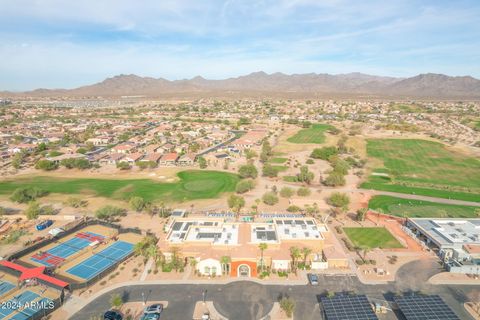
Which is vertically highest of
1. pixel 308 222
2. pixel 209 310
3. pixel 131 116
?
pixel 131 116

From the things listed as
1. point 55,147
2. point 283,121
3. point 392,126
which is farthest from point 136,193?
point 392,126

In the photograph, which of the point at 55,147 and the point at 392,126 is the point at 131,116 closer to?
the point at 55,147

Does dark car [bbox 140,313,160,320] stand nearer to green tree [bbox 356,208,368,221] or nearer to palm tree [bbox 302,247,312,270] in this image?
palm tree [bbox 302,247,312,270]

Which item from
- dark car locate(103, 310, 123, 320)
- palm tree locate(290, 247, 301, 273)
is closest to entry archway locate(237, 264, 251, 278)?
palm tree locate(290, 247, 301, 273)

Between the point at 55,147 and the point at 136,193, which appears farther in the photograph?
the point at 55,147

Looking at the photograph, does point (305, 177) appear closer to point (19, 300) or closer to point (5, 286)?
point (19, 300)

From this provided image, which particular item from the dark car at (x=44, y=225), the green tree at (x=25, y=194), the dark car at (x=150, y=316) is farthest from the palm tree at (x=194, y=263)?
the green tree at (x=25, y=194)

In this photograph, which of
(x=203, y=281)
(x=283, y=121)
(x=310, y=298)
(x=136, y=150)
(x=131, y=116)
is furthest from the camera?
(x=131, y=116)

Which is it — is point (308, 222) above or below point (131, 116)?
below
